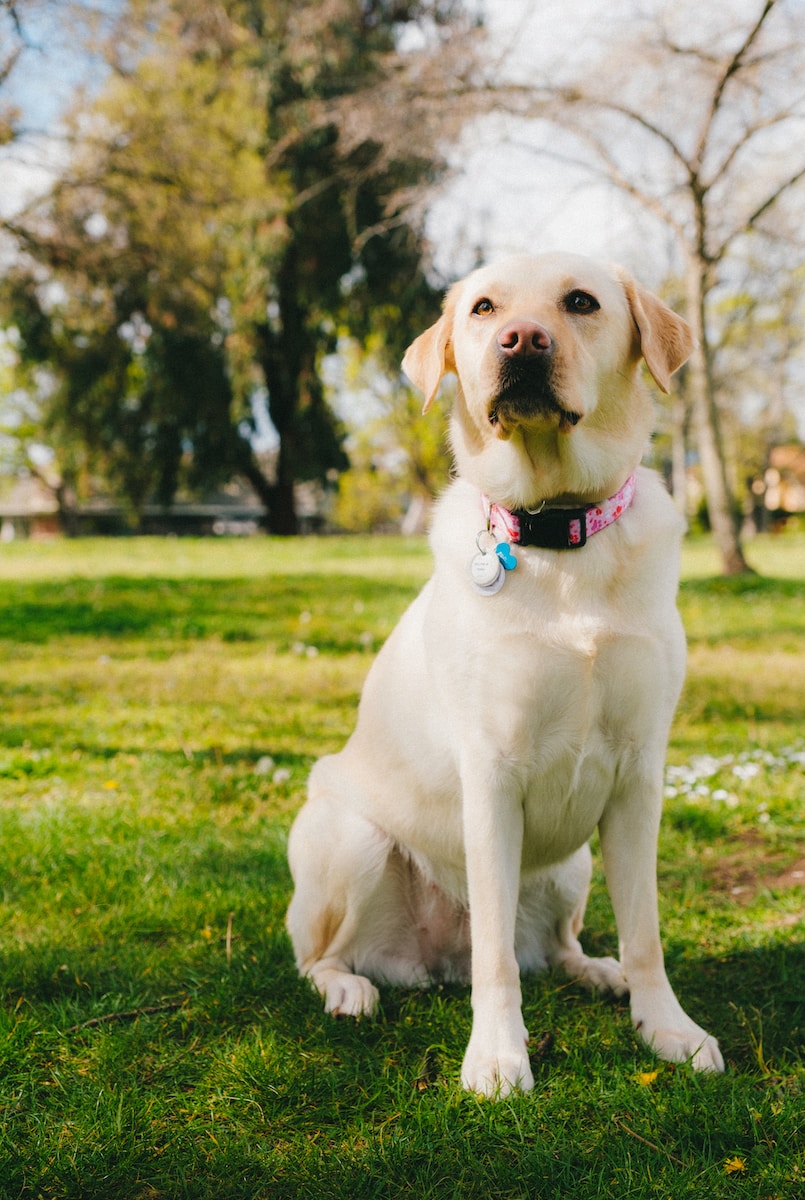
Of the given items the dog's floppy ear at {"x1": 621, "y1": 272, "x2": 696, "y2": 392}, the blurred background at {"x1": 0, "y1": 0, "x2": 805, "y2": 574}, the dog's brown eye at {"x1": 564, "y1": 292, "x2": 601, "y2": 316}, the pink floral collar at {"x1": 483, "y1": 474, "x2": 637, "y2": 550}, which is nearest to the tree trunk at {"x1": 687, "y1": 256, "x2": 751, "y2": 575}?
the blurred background at {"x1": 0, "y1": 0, "x2": 805, "y2": 574}

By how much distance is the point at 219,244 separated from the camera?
20406 millimetres

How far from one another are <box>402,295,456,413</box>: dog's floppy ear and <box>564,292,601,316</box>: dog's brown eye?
38 centimetres

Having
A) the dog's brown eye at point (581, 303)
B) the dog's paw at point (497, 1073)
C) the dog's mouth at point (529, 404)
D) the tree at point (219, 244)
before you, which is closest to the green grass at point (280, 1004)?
the dog's paw at point (497, 1073)

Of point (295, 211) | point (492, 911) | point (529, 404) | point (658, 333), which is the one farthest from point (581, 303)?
point (295, 211)

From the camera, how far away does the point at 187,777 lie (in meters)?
4.76

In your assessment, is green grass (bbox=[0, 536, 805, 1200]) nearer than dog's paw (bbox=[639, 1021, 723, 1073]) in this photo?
Yes

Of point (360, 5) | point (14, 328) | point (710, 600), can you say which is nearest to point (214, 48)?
point (360, 5)

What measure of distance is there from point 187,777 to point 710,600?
7.40 metres

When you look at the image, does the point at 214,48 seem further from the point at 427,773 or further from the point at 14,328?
the point at 427,773

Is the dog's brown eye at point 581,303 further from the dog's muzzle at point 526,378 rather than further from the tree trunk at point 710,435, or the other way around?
the tree trunk at point 710,435

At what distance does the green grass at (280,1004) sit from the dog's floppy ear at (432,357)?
1739 mm

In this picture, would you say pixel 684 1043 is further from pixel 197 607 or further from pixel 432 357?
pixel 197 607

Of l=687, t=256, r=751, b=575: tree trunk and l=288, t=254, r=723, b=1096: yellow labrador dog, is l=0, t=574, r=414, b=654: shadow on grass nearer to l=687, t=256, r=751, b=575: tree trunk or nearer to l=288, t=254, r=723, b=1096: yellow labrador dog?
l=687, t=256, r=751, b=575: tree trunk

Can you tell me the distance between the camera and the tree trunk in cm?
1152
